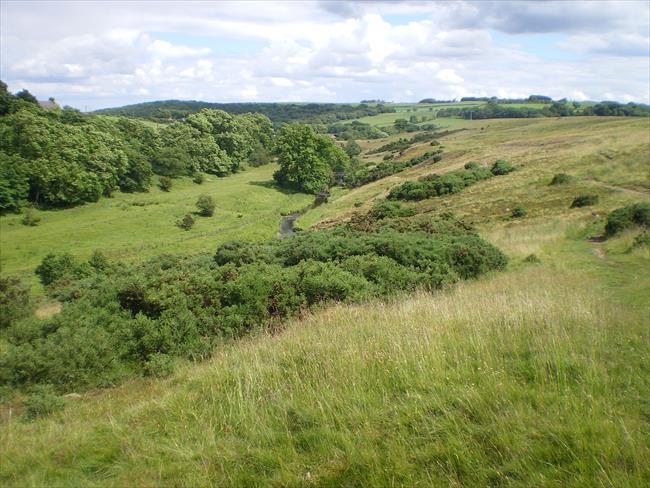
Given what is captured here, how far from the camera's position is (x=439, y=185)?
4425 cm

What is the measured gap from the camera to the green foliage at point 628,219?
19.8m

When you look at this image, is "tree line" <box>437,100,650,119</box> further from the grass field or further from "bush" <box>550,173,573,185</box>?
the grass field

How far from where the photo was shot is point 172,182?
72.7 meters

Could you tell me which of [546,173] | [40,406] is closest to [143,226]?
[546,173]

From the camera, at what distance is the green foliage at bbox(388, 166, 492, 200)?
4344cm

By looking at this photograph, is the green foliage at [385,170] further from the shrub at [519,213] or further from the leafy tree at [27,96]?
the leafy tree at [27,96]

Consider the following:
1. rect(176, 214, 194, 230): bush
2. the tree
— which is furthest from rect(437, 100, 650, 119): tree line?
rect(176, 214, 194, 230): bush

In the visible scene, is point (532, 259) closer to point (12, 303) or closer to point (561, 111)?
point (12, 303)

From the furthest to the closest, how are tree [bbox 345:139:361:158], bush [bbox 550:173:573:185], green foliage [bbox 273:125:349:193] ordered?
tree [bbox 345:139:361:158], green foliage [bbox 273:125:349:193], bush [bbox 550:173:573:185]

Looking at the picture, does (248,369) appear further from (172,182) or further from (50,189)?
(172,182)

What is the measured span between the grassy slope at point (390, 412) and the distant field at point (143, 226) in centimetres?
3554

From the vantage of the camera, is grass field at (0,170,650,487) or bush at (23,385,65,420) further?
bush at (23,385,65,420)

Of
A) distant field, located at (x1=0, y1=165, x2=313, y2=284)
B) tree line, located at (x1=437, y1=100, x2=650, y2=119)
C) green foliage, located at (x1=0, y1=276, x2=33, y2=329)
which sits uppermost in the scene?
tree line, located at (x1=437, y1=100, x2=650, y2=119)

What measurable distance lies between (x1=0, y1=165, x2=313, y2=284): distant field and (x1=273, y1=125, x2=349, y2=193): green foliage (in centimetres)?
357
